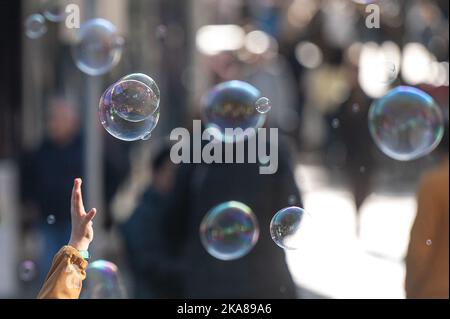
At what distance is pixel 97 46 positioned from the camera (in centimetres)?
583

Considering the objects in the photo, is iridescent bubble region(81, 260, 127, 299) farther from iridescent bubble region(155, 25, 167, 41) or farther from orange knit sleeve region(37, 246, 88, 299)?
iridescent bubble region(155, 25, 167, 41)

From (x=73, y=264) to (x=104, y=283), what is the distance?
5.22 ft

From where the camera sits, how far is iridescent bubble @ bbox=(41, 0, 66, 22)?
252 inches

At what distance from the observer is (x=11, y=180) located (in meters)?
8.37

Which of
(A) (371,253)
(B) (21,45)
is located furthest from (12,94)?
(A) (371,253)

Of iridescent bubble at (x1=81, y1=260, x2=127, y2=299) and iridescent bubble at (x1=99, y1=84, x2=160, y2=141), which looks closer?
iridescent bubble at (x1=81, y1=260, x2=127, y2=299)

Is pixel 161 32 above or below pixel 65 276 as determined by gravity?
above

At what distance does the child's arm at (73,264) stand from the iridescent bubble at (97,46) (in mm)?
2707

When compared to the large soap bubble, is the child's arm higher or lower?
lower

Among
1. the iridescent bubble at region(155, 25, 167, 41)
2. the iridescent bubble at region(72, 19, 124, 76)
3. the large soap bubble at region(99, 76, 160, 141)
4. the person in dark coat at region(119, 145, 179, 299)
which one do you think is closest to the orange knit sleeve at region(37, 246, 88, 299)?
the large soap bubble at region(99, 76, 160, 141)

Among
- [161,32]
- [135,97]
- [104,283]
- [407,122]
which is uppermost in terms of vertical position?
[161,32]

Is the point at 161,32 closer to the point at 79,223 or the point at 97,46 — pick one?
the point at 97,46

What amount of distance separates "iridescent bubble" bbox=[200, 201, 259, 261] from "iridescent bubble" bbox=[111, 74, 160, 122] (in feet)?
2.05

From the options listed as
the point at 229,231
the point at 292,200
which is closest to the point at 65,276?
the point at 292,200
